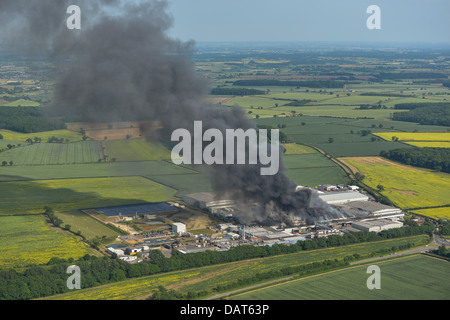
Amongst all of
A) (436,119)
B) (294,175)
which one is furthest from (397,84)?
(294,175)

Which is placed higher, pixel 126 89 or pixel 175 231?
pixel 126 89

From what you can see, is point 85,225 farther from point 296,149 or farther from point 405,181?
point 296,149

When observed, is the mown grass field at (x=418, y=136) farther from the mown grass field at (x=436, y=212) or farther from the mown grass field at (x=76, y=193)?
the mown grass field at (x=76, y=193)

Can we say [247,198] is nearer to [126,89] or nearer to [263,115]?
[126,89]

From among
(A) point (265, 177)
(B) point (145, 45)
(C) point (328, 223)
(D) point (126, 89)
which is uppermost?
(B) point (145, 45)

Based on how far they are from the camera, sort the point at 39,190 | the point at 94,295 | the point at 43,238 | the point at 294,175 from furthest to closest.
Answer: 1. the point at 294,175
2. the point at 39,190
3. the point at 43,238
4. the point at 94,295

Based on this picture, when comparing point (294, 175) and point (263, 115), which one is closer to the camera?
→ point (294, 175)

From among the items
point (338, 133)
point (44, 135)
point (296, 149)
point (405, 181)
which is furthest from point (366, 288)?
point (338, 133)
